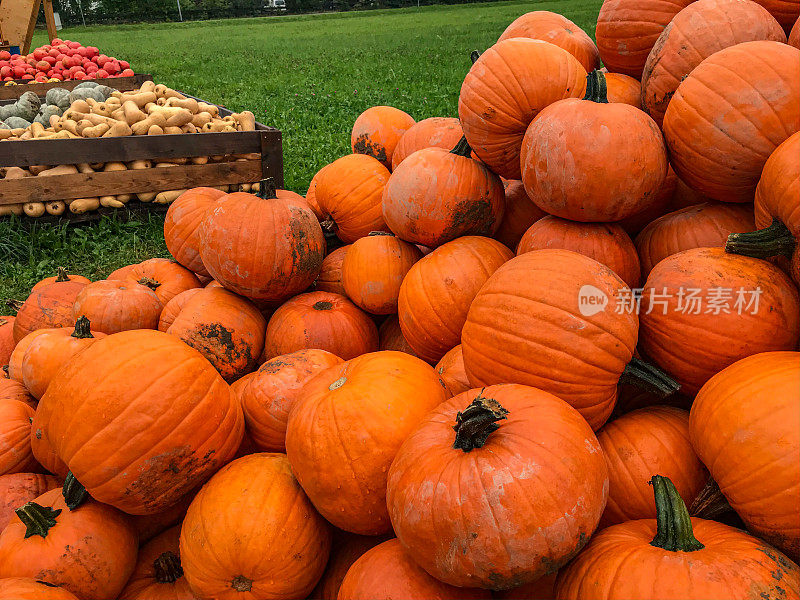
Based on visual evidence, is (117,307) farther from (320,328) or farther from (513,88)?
(513,88)

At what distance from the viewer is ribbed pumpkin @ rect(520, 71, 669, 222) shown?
1.94 metres

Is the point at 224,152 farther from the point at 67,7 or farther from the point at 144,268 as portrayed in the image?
the point at 67,7

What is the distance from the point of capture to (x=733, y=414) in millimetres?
1384

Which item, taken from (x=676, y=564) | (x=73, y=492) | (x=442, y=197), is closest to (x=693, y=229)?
(x=442, y=197)

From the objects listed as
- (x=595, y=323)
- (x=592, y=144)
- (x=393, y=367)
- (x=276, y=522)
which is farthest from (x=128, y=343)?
(x=592, y=144)

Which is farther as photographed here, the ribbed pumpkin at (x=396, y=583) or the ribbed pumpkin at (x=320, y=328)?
the ribbed pumpkin at (x=320, y=328)

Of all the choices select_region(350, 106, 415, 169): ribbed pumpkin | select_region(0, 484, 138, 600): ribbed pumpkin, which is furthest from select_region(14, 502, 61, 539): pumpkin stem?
select_region(350, 106, 415, 169): ribbed pumpkin

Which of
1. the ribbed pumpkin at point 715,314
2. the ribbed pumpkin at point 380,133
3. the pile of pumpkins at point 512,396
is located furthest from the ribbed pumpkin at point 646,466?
the ribbed pumpkin at point 380,133

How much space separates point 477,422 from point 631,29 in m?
2.23

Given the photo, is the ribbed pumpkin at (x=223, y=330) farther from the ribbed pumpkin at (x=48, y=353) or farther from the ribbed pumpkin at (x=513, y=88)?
the ribbed pumpkin at (x=513, y=88)

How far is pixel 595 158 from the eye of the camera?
1940 millimetres

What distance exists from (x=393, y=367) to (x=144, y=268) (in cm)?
244

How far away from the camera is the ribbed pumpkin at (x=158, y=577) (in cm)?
188

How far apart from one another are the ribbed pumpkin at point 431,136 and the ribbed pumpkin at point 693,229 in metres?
1.28
